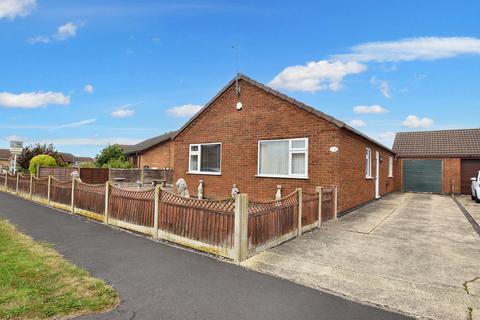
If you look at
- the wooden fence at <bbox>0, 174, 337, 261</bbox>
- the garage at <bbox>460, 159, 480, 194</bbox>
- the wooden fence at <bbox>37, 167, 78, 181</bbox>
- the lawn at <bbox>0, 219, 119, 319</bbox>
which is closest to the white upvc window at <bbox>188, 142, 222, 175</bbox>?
the wooden fence at <bbox>0, 174, 337, 261</bbox>

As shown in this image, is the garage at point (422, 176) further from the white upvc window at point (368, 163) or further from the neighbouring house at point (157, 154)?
the neighbouring house at point (157, 154)

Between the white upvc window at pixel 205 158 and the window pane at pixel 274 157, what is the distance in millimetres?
2356

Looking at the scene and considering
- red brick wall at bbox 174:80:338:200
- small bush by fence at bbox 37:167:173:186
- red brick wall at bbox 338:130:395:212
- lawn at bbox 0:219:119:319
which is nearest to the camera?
lawn at bbox 0:219:119:319

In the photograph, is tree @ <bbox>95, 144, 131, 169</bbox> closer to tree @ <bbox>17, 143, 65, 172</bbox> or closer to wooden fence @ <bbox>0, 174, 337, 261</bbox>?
tree @ <bbox>17, 143, 65, 172</bbox>

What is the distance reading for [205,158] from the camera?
14.2 metres

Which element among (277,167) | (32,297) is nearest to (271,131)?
(277,167)

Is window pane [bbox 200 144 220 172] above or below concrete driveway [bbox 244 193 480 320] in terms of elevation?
above

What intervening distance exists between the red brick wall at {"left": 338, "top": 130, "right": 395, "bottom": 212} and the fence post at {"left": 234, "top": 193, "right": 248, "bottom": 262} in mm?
5463

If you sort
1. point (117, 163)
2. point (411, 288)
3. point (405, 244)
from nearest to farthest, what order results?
1. point (411, 288)
2. point (405, 244)
3. point (117, 163)

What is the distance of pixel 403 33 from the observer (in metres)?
10.7

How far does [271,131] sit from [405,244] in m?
6.11

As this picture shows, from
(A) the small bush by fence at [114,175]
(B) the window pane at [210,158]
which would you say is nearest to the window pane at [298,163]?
(B) the window pane at [210,158]

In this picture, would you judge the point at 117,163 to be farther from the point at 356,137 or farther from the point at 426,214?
the point at 426,214

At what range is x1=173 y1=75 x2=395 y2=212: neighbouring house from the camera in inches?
411
